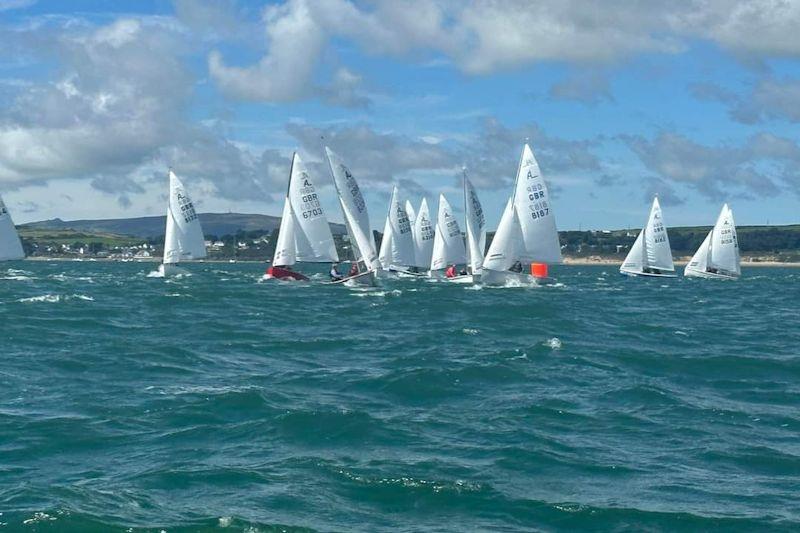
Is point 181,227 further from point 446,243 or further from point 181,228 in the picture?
point 446,243

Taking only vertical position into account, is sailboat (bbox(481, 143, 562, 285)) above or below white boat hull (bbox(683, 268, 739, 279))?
above

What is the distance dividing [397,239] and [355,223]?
1580 centimetres

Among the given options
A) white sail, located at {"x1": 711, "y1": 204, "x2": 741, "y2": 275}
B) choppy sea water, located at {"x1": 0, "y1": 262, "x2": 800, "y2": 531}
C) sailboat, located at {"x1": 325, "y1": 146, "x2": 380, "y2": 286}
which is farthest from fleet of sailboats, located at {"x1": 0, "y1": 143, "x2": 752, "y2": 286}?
choppy sea water, located at {"x1": 0, "y1": 262, "x2": 800, "y2": 531}

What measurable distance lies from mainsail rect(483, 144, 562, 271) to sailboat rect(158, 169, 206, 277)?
22309 millimetres

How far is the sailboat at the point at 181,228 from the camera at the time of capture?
72.8 m

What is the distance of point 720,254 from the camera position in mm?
93875

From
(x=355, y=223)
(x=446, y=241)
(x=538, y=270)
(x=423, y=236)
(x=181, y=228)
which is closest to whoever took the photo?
(x=355, y=223)

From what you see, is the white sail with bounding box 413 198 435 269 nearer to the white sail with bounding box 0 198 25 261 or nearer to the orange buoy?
the orange buoy

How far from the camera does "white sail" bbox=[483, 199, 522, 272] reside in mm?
60656

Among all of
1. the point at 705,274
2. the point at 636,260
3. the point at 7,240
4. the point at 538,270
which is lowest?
the point at 705,274

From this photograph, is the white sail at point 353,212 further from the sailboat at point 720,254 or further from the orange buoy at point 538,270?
the sailboat at point 720,254

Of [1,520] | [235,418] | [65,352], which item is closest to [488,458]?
[235,418]

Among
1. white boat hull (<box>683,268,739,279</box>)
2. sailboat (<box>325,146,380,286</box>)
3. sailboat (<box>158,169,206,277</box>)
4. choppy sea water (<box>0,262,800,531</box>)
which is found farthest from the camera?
white boat hull (<box>683,268,739,279</box>)

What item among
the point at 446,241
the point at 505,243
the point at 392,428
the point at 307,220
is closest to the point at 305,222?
the point at 307,220
